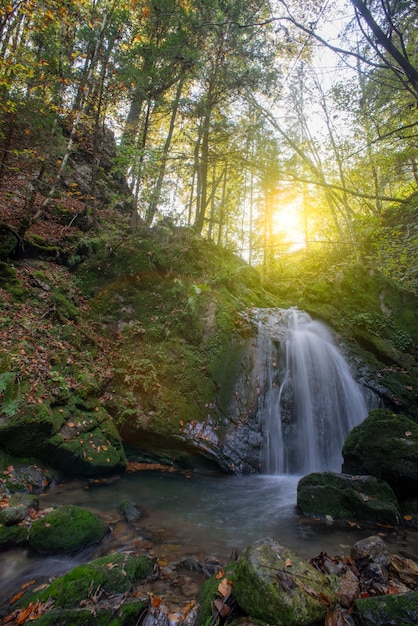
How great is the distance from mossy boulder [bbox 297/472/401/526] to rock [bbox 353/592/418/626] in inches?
103

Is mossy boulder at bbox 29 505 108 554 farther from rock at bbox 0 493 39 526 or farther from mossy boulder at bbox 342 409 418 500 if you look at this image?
mossy boulder at bbox 342 409 418 500

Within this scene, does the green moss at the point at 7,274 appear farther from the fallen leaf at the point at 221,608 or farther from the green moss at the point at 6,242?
the fallen leaf at the point at 221,608

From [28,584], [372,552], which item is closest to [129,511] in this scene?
[28,584]

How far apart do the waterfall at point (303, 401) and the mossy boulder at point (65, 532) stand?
4.37 m

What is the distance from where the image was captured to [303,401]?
8.10 metres

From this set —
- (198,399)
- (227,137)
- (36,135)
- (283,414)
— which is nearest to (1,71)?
(36,135)

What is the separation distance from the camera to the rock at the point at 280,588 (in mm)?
2236

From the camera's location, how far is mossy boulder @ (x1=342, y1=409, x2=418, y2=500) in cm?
511

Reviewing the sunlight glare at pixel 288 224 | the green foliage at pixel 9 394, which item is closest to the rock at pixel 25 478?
the green foliage at pixel 9 394

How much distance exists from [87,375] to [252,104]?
11.0 metres

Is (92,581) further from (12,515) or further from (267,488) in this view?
(267,488)

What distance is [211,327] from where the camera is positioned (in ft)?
29.0

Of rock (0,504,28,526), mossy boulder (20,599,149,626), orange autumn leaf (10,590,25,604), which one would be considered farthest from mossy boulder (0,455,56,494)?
mossy boulder (20,599,149,626)

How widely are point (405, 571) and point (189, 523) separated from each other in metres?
2.79
